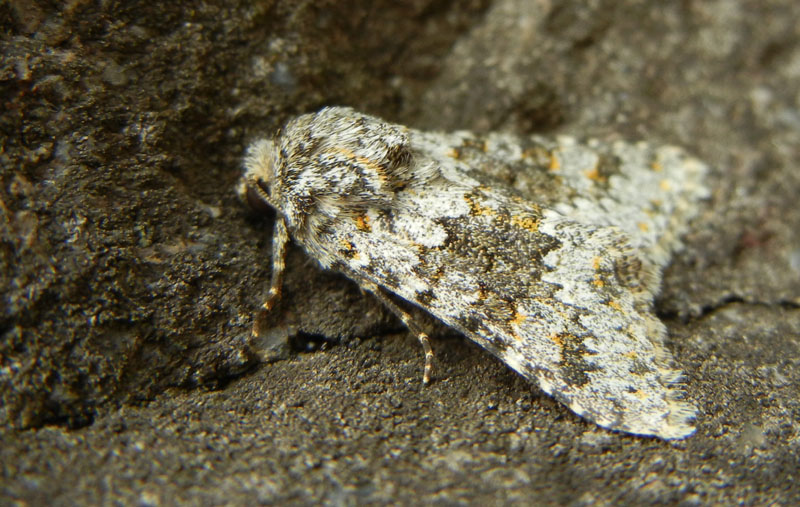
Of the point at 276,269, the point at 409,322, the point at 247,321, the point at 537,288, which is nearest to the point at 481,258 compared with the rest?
the point at 537,288

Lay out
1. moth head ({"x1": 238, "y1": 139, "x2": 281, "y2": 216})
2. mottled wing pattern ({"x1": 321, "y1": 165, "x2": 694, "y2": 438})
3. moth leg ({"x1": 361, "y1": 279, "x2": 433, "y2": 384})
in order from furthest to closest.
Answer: moth head ({"x1": 238, "y1": 139, "x2": 281, "y2": 216})
moth leg ({"x1": 361, "y1": 279, "x2": 433, "y2": 384})
mottled wing pattern ({"x1": 321, "y1": 165, "x2": 694, "y2": 438})

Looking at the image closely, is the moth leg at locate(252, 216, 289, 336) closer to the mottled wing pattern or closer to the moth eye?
the moth eye

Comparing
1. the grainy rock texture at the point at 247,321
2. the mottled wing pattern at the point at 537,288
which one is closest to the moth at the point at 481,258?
the mottled wing pattern at the point at 537,288

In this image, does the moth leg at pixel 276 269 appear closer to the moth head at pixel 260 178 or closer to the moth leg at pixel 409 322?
the moth head at pixel 260 178

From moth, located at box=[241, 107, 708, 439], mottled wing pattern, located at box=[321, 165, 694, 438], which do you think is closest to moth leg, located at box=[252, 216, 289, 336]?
moth, located at box=[241, 107, 708, 439]

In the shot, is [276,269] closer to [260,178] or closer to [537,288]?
[260,178]

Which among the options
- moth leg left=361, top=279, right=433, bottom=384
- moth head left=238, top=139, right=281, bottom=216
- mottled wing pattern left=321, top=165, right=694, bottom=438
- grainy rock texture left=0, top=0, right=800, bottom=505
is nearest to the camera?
grainy rock texture left=0, top=0, right=800, bottom=505

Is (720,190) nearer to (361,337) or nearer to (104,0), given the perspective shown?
(361,337)
